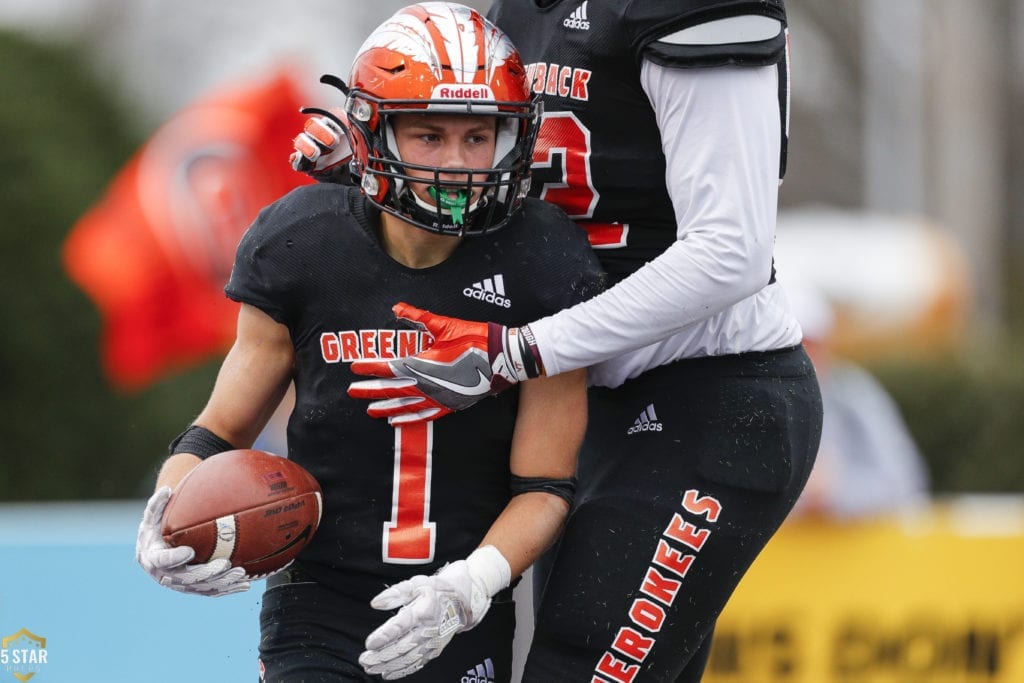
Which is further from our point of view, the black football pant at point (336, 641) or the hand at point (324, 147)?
the hand at point (324, 147)

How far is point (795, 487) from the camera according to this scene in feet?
11.9

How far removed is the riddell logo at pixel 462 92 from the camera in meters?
3.42

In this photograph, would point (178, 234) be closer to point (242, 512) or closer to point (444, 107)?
point (444, 107)

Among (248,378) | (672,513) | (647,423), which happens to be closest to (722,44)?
(647,423)

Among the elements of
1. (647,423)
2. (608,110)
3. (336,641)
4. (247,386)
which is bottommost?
(336,641)

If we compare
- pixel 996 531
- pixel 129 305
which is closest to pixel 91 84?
pixel 129 305

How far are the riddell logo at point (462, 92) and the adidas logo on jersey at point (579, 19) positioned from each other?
0.27 metres

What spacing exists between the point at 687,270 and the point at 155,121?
8.48 meters

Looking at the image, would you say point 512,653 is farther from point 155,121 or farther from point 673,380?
point 155,121

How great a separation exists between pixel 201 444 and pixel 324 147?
0.77 meters

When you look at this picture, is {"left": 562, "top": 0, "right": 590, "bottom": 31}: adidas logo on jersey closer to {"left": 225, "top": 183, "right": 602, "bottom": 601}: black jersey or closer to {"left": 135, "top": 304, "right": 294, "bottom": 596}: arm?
{"left": 225, "top": 183, "right": 602, "bottom": 601}: black jersey

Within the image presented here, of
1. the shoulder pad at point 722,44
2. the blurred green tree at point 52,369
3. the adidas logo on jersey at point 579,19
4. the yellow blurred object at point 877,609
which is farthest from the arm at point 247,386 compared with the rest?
the blurred green tree at point 52,369

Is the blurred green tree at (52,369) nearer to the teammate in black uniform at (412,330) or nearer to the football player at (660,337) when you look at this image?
the teammate in black uniform at (412,330)

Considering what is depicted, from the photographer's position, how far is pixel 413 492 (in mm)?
3502
